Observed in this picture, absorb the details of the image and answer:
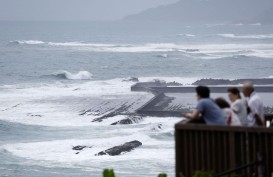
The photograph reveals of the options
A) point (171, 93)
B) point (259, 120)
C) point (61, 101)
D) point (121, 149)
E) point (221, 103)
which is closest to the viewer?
point (259, 120)

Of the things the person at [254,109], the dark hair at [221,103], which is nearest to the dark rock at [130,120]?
the dark hair at [221,103]

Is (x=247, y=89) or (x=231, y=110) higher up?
(x=247, y=89)

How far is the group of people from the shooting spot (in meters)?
9.88

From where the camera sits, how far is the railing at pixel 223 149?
975 centimetres

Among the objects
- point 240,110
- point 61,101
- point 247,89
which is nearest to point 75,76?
point 61,101

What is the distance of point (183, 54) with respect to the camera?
3947 inches

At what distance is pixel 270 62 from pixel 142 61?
55.5 ft

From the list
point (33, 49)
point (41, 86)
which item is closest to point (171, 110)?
point (41, 86)

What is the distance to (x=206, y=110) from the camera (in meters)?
9.91

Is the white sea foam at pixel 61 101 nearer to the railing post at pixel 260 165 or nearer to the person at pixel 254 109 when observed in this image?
the person at pixel 254 109

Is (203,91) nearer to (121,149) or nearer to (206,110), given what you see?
(206,110)

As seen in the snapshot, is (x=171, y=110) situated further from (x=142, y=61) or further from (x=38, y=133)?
(x=142, y=61)

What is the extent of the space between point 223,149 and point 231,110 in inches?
21.8

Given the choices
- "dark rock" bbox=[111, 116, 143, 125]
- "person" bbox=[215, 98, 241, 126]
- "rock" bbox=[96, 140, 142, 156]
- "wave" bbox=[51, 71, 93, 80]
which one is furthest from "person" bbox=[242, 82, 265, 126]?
"wave" bbox=[51, 71, 93, 80]
